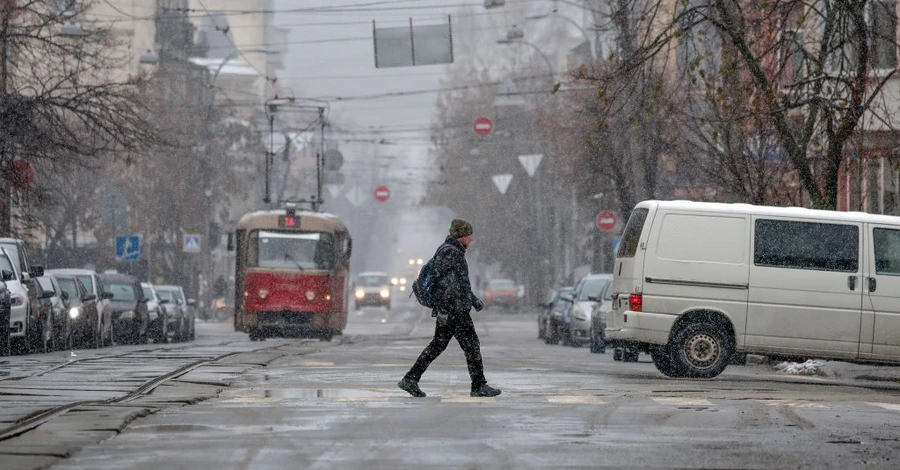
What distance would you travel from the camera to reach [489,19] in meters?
128

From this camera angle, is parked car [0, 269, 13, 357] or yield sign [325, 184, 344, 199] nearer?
parked car [0, 269, 13, 357]

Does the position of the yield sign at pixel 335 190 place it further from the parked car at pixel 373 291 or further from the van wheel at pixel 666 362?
the van wheel at pixel 666 362

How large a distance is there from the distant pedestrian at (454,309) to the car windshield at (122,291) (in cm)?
2427

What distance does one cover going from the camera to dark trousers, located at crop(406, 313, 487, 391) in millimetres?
15047

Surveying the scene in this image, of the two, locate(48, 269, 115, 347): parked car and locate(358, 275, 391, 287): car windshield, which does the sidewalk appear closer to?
locate(48, 269, 115, 347): parked car

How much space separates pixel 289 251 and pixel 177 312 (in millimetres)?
6948

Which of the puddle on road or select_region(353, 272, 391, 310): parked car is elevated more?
the puddle on road

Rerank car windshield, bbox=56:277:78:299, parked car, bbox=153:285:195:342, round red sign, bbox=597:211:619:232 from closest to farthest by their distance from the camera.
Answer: car windshield, bbox=56:277:78:299 < parked car, bbox=153:285:195:342 < round red sign, bbox=597:211:619:232

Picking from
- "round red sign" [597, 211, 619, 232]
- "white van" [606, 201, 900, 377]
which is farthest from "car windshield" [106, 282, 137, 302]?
"white van" [606, 201, 900, 377]

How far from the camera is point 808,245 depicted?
19.3 meters

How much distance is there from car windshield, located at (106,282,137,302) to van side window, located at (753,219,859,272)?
72.3 ft

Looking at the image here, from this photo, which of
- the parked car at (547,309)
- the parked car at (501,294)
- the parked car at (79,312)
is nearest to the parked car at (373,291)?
the parked car at (501,294)

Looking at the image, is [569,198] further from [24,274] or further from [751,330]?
[751,330]

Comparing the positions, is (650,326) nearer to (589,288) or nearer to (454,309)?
(454,309)
